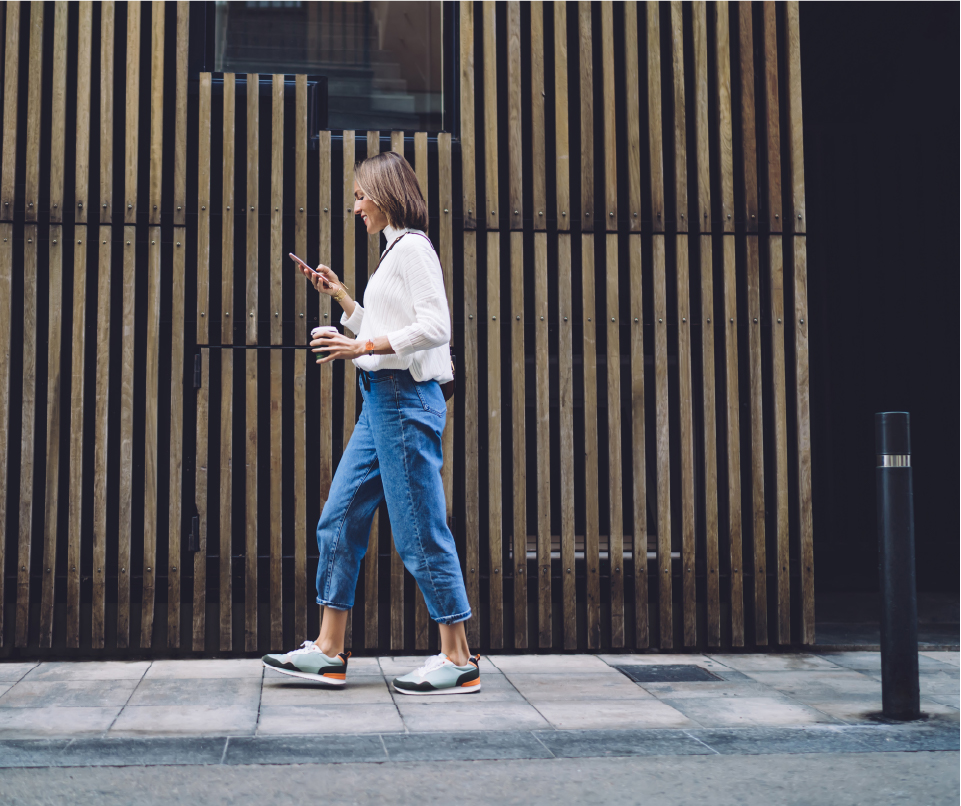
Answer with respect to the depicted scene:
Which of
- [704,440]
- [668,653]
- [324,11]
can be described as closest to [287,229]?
[324,11]

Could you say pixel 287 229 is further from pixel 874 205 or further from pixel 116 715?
pixel 874 205

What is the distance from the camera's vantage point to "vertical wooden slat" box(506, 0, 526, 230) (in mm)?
4500

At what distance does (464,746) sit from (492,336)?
6.72 feet

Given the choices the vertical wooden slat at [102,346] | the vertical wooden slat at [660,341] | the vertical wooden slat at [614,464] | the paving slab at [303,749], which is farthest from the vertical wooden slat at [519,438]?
the vertical wooden slat at [102,346]

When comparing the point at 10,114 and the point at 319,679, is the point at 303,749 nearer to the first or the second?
the point at 319,679

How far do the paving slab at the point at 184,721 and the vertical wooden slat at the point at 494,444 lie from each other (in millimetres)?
1381

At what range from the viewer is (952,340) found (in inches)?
314

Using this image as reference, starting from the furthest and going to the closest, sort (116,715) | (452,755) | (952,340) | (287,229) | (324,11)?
(952,340) < (324,11) < (287,229) < (116,715) < (452,755)

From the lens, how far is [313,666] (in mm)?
3555

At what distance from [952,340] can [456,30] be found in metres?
5.29

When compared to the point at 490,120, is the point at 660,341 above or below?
below

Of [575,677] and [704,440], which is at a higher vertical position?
[704,440]

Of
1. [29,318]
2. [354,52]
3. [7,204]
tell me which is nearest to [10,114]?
[7,204]

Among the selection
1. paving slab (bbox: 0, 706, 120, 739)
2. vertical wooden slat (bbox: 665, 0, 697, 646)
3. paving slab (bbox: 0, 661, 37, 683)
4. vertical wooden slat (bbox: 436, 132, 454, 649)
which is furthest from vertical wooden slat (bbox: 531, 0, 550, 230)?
paving slab (bbox: 0, 661, 37, 683)
